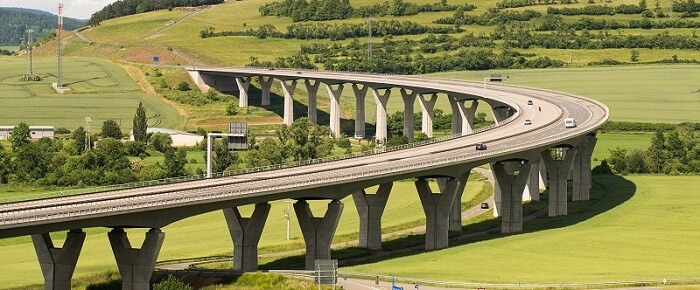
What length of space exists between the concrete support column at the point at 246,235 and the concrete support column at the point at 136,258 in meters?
12.3

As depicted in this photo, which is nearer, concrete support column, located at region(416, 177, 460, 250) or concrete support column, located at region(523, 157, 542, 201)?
concrete support column, located at region(416, 177, 460, 250)

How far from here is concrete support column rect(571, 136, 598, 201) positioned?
6767 inches

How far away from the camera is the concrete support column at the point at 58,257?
10606 centimetres

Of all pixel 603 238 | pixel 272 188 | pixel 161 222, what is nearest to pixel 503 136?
pixel 603 238

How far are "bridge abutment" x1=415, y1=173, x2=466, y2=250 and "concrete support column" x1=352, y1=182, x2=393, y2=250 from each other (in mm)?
3976

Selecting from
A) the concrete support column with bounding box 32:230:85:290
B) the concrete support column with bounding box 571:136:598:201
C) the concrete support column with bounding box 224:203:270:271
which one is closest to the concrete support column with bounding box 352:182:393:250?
the concrete support column with bounding box 224:203:270:271

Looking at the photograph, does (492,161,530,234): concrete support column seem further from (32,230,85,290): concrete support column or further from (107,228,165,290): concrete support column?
(32,230,85,290): concrete support column

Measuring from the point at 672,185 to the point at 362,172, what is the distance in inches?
2503

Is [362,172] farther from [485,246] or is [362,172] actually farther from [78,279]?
[78,279]

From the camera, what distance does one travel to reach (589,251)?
126 m

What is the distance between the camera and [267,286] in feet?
353

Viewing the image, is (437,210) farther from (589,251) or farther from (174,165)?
(174,165)

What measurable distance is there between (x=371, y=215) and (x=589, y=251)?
2073 cm

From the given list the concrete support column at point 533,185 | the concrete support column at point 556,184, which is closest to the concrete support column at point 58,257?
the concrete support column at point 556,184
